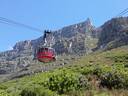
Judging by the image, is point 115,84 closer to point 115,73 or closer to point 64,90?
point 115,73

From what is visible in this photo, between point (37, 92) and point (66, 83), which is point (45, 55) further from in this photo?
point (37, 92)

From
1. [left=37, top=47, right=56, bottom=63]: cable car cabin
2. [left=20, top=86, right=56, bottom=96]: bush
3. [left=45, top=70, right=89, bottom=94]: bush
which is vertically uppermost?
[left=37, top=47, right=56, bottom=63]: cable car cabin

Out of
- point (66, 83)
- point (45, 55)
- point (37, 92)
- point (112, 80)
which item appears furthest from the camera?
point (112, 80)

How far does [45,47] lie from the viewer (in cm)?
3253

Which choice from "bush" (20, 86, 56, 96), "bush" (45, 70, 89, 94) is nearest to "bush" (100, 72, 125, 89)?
"bush" (45, 70, 89, 94)

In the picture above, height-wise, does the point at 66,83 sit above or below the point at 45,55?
below

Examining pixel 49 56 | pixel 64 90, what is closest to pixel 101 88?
pixel 64 90

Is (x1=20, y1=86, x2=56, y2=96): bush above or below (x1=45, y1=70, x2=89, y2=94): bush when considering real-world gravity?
below

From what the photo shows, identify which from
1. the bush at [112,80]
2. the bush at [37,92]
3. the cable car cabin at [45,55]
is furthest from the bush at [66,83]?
the bush at [37,92]

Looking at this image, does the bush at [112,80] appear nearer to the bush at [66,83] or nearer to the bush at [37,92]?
the bush at [66,83]

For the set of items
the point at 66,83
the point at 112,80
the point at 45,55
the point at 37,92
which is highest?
the point at 45,55

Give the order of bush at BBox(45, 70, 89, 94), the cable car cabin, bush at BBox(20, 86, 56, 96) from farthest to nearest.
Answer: the cable car cabin
bush at BBox(45, 70, 89, 94)
bush at BBox(20, 86, 56, 96)

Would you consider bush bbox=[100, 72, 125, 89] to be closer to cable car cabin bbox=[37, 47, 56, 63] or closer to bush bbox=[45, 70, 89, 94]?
bush bbox=[45, 70, 89, 94]

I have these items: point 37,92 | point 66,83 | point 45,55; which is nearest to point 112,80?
point 66,83
